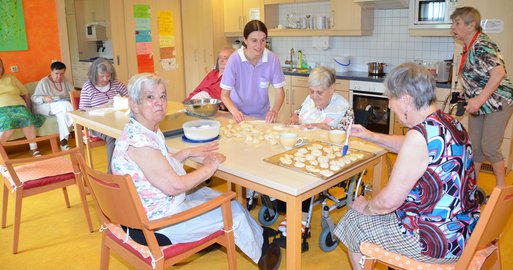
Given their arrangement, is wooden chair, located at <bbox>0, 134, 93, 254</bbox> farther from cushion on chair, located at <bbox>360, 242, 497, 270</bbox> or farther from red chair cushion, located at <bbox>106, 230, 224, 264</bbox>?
cushion on chair, located at <bbox>360, 242, 497, 270</bbox>

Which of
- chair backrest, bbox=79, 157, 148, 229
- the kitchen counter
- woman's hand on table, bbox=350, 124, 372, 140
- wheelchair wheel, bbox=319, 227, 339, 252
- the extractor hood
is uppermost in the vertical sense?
the extractor hood

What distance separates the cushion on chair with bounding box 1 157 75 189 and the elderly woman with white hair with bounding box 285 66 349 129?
1.54 m

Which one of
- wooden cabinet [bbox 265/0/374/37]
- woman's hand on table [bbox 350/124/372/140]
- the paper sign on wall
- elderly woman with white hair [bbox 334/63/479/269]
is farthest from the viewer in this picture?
the paper sign on wall

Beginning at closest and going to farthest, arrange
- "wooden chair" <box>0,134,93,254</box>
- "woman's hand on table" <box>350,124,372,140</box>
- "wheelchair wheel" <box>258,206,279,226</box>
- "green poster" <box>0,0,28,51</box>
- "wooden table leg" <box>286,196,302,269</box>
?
"wooden table leg" <box>286,196,302,269</box> < "woman's hand on table" <box>350,124,372,140</box> < "wooden chair" <box>0,134,93,254</box> < "wheelchair wheel" <box>258,206,279,226</box> < "green poster" <box>0,0,28,51</box>

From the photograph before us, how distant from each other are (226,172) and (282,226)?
0.83 meters

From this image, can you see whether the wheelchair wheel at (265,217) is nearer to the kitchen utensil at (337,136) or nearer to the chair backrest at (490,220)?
the kitchen utensil at (337,136)

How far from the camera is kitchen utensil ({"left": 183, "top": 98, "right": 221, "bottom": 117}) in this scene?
3.00m

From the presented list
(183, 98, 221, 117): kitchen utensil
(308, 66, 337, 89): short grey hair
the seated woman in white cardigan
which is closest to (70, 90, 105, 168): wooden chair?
(183, 98, 221, 117): kitchen utensil

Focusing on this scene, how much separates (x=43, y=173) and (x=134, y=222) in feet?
4.82

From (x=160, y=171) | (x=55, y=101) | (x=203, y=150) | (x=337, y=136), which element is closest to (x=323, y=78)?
(x=337, y=136)

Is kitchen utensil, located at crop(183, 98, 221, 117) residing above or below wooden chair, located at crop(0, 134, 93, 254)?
above

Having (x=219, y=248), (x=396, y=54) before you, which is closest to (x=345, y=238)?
(x=219, y=248)

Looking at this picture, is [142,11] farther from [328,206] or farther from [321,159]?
[321,159]

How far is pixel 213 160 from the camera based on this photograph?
199 centimetres
